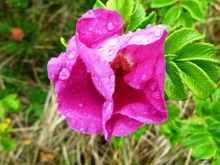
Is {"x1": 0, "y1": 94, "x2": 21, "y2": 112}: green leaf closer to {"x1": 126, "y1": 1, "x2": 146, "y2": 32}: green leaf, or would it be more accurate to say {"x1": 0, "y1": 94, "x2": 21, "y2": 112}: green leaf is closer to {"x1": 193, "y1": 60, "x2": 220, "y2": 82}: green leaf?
{"x1": 126, "y1": 1, "x2": 146, "y2": 32}: green leaf

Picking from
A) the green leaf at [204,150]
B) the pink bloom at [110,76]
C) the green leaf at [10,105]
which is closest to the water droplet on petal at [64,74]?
the pink bloom at [110,76]

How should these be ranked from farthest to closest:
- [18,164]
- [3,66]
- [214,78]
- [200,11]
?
1. [3,66]
2. [18,164]
3. [200,11]
4. [214,78]

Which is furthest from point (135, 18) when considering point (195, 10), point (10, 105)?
point (10, 105)

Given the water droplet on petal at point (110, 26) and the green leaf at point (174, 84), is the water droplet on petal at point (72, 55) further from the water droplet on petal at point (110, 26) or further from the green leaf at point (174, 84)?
the green leaf at point (174, 84)

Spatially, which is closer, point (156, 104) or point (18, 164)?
point (156, 104)

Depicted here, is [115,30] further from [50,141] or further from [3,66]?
[3,66]

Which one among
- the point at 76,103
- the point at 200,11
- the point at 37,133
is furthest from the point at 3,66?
the point at 76,103

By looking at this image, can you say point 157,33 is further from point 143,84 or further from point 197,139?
point 197,139

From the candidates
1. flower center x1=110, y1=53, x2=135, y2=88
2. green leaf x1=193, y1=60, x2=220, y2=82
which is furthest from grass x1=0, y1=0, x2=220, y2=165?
flower center x1=110, y1=53, x2=135, y2=88
